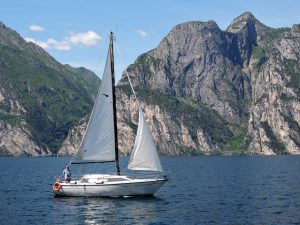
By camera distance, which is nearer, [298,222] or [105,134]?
[298,222]

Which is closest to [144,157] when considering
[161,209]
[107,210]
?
[161,209]

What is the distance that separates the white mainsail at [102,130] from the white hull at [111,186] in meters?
2.77

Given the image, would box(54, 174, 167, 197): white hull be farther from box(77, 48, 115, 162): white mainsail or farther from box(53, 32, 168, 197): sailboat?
box(77, 48, 115, 162): white mainsail

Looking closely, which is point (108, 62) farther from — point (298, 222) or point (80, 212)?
point (298, 222)

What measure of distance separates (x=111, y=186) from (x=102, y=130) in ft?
23.8

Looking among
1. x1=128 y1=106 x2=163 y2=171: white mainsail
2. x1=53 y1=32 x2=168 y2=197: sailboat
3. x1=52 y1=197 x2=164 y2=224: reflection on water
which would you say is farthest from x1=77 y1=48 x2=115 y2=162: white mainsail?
x1=52 y1=197 x2=164 y2=224: reflection on water

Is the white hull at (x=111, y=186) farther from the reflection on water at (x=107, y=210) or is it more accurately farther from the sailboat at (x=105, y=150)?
the reflection on water at (x=107, y=210)

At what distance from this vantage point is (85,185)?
207 ft

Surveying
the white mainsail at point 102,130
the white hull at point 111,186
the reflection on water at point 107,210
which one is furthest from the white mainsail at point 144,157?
the reflection on water at point 107,210

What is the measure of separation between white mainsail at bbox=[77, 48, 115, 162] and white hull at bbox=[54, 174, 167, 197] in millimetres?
2769

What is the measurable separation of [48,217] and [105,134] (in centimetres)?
1480

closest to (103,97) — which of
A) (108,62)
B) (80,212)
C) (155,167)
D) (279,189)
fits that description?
(108,62)

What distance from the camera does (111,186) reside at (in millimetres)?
62000

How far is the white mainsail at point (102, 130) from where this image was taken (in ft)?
208
